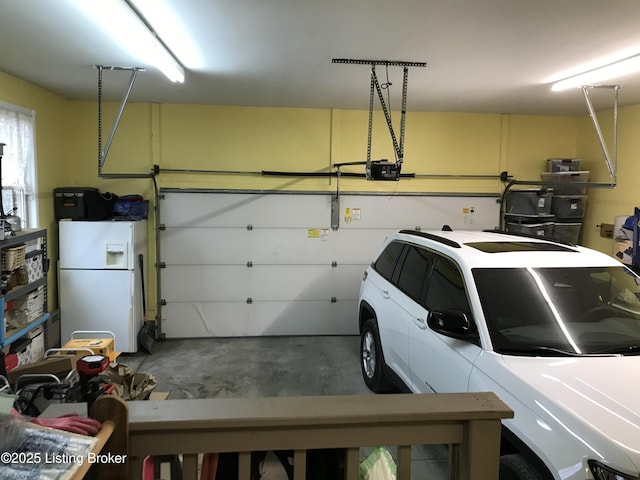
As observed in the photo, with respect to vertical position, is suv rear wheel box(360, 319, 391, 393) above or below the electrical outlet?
below

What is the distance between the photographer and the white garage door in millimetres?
6402

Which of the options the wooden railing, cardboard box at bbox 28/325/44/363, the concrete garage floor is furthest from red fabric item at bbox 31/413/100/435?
cardboard box at bbox 28/325/44/363

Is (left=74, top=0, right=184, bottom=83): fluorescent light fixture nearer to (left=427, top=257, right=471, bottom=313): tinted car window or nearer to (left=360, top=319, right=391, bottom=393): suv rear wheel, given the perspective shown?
(left=427, top=257, right=471, bottom=313): tinted car window

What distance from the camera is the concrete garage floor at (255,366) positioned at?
15.8 feet

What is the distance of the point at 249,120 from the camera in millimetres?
6414

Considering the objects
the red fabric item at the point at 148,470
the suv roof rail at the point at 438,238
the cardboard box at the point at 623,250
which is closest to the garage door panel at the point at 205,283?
the suv roof rail at the point at 438,238

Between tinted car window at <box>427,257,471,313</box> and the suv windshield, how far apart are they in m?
0.15

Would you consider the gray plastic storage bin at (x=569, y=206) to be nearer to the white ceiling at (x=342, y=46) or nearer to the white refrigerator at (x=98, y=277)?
the white ceiling at (x=342, y=46)

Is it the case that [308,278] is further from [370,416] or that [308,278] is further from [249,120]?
[370,416]

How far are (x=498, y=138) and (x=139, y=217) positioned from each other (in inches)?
205

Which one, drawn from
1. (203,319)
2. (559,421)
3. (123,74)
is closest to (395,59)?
(123,74)

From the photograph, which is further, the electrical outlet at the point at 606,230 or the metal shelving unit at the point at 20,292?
the electrical outlet at the point at 606,230

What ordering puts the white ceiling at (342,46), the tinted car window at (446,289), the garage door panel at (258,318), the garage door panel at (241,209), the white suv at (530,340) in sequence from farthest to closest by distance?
the garage door panel at (258,318)
the garage door panel at (241,209)
the tinted car window at (446,289)
the white ceiling at (342,46)
the white suv at (530,340)

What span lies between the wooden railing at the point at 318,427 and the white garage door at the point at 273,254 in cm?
512
